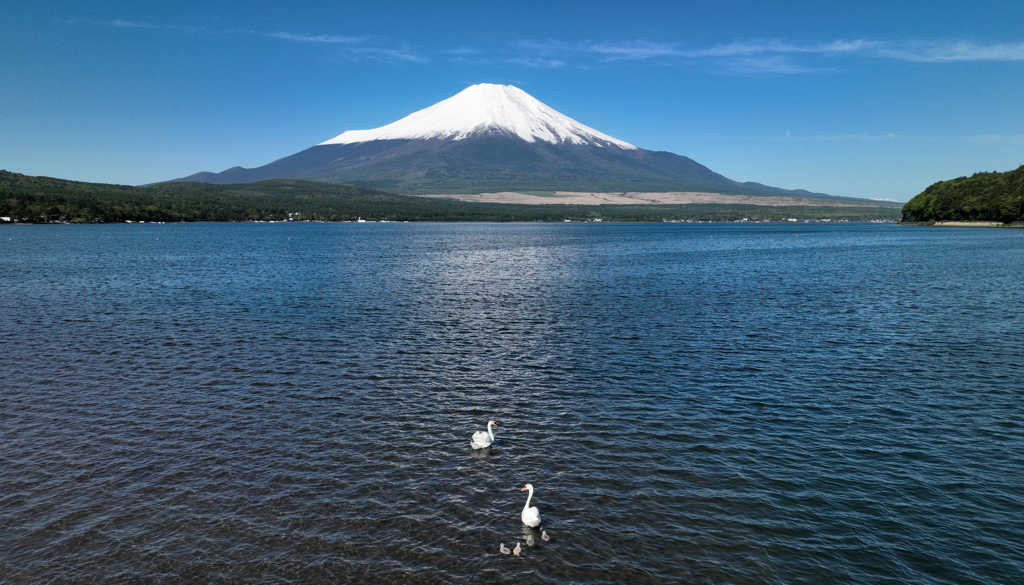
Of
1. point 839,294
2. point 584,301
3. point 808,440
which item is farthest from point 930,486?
point 839,294

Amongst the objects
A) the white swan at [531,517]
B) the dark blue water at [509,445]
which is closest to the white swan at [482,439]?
the dark blue water at [509,445]

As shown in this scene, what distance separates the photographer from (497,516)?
17062 millimetres

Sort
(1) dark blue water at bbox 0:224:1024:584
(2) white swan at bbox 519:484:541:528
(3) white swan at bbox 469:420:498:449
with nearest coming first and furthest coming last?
(1) dark blue water at bbox 0:224:1024:584
(2) white swan at bbox 519:484:541:528
(3) white swan at bbox 469:420:498:449

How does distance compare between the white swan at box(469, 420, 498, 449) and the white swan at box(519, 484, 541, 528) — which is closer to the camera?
the white swan at box(519, 484, 541, 528)

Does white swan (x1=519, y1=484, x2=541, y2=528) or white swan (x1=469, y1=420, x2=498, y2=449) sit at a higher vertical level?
white swan (x1=469, y1=420, x2=498, y2=449)

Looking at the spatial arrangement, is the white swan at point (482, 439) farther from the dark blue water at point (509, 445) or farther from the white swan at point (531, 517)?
the white swan at point (531, 517)

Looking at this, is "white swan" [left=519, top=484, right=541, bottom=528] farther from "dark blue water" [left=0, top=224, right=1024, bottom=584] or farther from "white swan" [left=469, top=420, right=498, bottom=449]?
"white swan" [left=469, top=420, right=498, bottom=449]

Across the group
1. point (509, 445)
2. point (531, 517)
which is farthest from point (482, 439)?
point (531, 517)

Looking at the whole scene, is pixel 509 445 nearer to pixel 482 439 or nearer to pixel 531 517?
pixel 482 439

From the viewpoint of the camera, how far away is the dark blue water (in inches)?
601

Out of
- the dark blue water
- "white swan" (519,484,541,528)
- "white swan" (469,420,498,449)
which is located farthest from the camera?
"white swan" (469,420,498,449)

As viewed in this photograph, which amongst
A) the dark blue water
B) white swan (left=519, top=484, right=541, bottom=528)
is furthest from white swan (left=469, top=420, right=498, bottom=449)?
white swan (left=519, top=484, right=541, bottom=528)

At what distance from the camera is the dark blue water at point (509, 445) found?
15266mm

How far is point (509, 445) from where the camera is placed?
2197 cm
